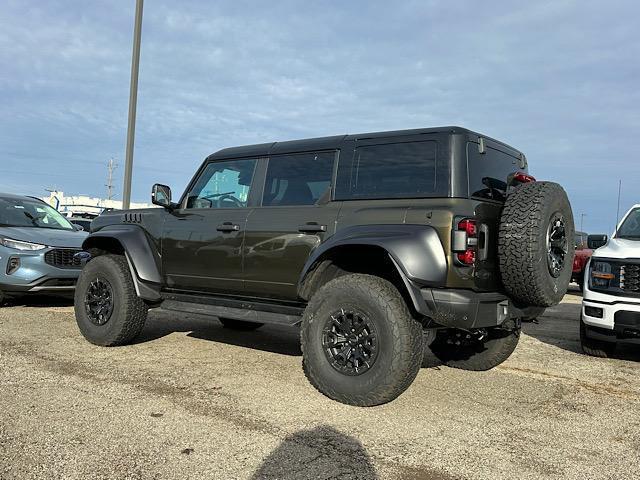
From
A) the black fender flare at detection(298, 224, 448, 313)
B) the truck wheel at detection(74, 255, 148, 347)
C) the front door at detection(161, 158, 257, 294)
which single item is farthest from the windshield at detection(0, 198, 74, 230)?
the black fender flare at detection(298, 224, 448, 313)

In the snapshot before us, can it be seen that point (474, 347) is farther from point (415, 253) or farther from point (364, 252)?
point (415, 253)

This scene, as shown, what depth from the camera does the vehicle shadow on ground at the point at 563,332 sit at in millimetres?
6511

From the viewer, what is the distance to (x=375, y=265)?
14.0 feet

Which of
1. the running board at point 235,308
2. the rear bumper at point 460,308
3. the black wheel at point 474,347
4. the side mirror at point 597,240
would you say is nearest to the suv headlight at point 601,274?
the side mirror at point 597,240

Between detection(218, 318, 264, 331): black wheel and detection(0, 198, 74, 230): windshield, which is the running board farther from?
detection(0, 198, 74, 230): windshield

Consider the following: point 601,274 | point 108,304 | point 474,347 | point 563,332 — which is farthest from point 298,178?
point 563,332

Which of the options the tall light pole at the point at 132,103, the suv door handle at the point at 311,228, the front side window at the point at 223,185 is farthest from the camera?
the tall light pole at the point at 132,103

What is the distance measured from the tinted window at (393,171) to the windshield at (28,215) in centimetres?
609

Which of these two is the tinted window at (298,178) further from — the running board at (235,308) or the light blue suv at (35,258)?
the light blue suv at (35,258)

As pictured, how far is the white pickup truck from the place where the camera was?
5.36 m

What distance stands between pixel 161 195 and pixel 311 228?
1893mm

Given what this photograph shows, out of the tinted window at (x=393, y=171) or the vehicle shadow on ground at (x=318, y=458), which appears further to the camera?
the tinted window at (x=393, y=171)

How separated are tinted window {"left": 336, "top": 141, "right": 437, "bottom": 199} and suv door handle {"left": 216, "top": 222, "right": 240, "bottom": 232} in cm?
102

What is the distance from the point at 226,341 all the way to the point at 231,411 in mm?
2550
